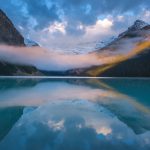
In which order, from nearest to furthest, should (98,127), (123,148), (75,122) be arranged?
(123,148) < (98,127) < (75,122)

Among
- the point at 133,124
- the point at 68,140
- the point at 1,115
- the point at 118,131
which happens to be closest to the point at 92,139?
the point at 68,140

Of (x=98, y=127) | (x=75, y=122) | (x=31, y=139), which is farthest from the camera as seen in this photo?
(x=75, y=122)

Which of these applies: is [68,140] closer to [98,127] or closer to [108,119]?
[98,127]

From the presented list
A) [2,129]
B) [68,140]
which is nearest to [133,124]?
[68,140]

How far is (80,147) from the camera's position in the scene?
19.5 meters

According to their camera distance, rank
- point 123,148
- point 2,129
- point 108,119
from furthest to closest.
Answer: point 108,119
point 2,129
point 123,148

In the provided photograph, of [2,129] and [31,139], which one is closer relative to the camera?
[31,139]

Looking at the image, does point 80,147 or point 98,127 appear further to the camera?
point 98,127

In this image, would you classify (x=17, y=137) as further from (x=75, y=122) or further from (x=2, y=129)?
(x=75, y=122)

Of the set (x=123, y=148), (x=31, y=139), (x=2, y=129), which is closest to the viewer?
(x=123, y=148)

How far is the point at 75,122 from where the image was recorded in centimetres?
2869

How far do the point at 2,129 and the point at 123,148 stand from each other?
30.3 feet

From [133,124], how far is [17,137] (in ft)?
37.6

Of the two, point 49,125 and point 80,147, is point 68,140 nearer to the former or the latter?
point 80,147
